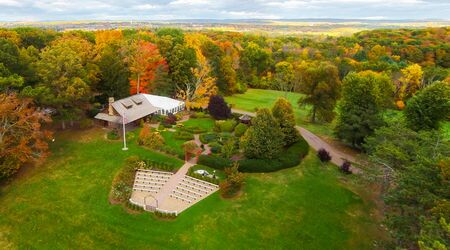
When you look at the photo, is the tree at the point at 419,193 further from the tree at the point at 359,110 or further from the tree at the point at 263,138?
the tree at the point at 359,110

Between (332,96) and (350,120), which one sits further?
(332,96)

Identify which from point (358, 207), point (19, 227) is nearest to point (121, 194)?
point (19, 227)

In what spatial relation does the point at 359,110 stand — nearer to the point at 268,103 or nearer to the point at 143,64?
the point at 268,103

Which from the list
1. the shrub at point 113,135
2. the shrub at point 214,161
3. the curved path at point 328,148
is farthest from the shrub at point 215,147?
the curved path at point 328,148

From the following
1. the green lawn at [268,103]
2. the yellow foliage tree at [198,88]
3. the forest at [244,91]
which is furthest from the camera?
the yellow foliage tree at [198,88]

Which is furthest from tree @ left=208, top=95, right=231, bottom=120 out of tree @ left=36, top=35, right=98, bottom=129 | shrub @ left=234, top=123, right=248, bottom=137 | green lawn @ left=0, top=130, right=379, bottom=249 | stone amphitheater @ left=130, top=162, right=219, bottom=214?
tree @ left=36, top=35, right=98, bottom=129

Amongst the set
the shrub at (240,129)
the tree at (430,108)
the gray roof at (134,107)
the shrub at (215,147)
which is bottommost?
the shrub at (215,147)

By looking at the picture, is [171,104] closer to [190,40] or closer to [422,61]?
[190,40]
